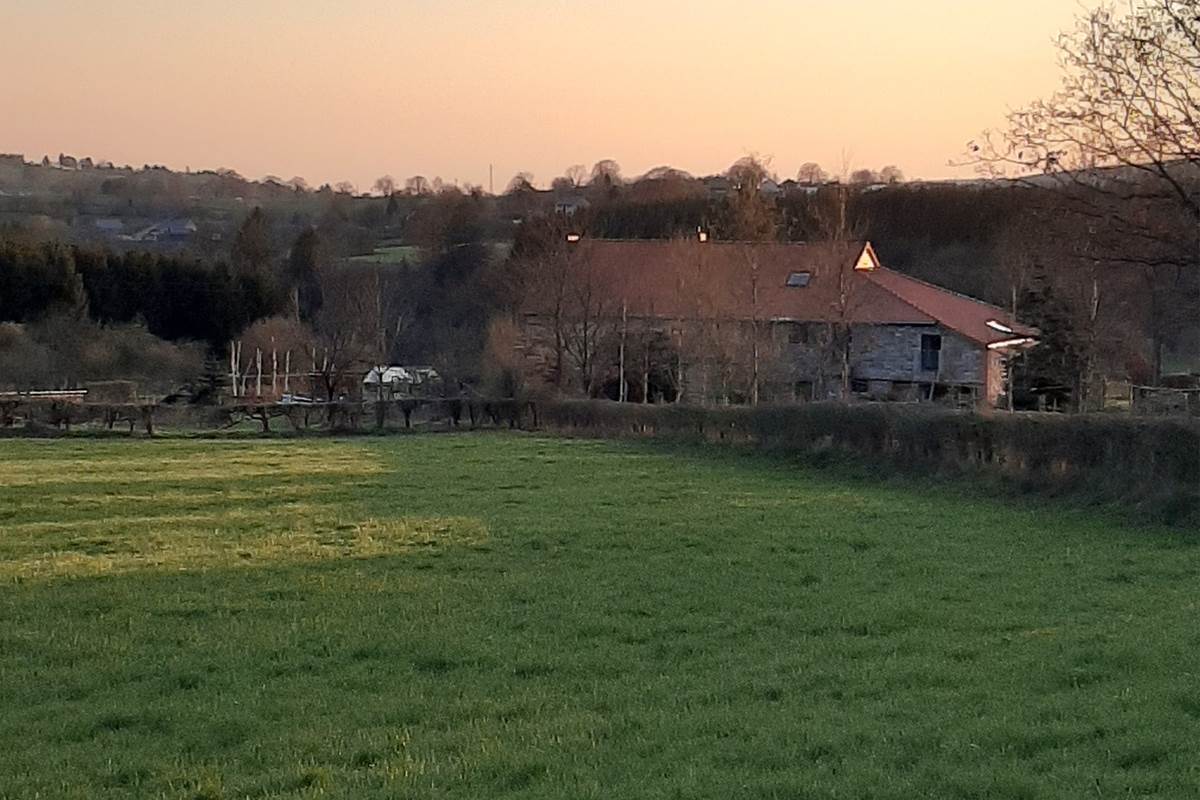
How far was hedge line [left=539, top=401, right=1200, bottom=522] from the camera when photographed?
19.0 m

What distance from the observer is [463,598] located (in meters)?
12.8

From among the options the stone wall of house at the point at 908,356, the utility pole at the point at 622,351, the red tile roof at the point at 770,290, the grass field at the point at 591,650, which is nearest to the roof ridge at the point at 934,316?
the red tile roof at the point at 770,290

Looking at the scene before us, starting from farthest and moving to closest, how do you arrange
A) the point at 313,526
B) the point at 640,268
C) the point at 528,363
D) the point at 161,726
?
the point at 640,268 < the point at 528,363 < the point at 313,526 < the point at 161,726

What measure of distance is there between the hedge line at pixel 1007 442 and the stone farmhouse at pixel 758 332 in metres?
12.4

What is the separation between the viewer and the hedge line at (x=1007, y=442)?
1902 cm

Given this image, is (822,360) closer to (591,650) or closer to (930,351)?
(930,351)

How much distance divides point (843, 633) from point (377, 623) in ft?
12.8

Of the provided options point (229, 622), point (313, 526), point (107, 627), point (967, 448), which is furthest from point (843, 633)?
point (967, 448)

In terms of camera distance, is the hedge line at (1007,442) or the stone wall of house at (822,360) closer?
the hedge line at (1007,442)

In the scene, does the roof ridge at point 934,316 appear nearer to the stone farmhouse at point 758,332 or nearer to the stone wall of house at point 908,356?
the stone farmhouse at point 758,332

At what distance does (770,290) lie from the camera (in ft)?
177

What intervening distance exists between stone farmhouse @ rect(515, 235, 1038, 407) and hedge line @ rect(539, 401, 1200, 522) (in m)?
12.4

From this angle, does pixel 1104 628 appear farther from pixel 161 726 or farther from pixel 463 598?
pixel 161 726

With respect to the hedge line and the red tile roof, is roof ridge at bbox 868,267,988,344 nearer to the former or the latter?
the red tile roof
